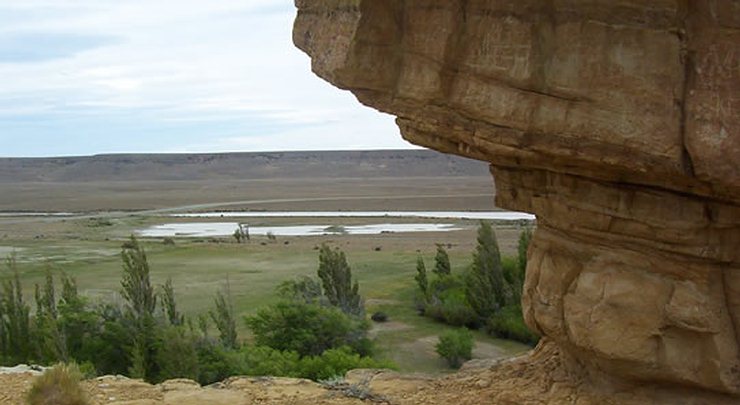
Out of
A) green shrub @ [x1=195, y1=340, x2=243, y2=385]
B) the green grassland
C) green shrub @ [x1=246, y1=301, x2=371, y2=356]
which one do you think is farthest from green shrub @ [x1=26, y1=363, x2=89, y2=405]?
the green grassland

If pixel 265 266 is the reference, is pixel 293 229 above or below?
above

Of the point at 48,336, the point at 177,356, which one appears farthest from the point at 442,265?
the point at 177,356

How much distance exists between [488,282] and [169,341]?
14.6m

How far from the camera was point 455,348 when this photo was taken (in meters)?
26.9

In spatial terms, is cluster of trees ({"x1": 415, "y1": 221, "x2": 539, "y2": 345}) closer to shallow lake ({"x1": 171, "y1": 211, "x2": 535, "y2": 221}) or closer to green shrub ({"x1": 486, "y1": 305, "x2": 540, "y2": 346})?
green shrub ({"x1": 486, "y1": 305, "x2": 540, "y2": 346})

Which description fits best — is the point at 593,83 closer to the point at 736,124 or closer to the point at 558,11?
the point at 558,11

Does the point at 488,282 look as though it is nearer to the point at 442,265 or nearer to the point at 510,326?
the point at 510,326

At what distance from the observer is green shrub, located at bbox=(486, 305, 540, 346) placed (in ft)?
96.3

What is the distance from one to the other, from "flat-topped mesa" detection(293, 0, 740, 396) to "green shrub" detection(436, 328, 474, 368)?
1568 centimetres

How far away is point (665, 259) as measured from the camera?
10.0m

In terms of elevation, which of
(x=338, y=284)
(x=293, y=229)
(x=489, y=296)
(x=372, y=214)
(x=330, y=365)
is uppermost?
(x=338, y=284)

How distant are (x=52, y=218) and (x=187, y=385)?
8808 centimetres

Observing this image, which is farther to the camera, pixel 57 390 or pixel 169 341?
pixel 169 341

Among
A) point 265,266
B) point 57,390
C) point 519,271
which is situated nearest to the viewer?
point 57,390
